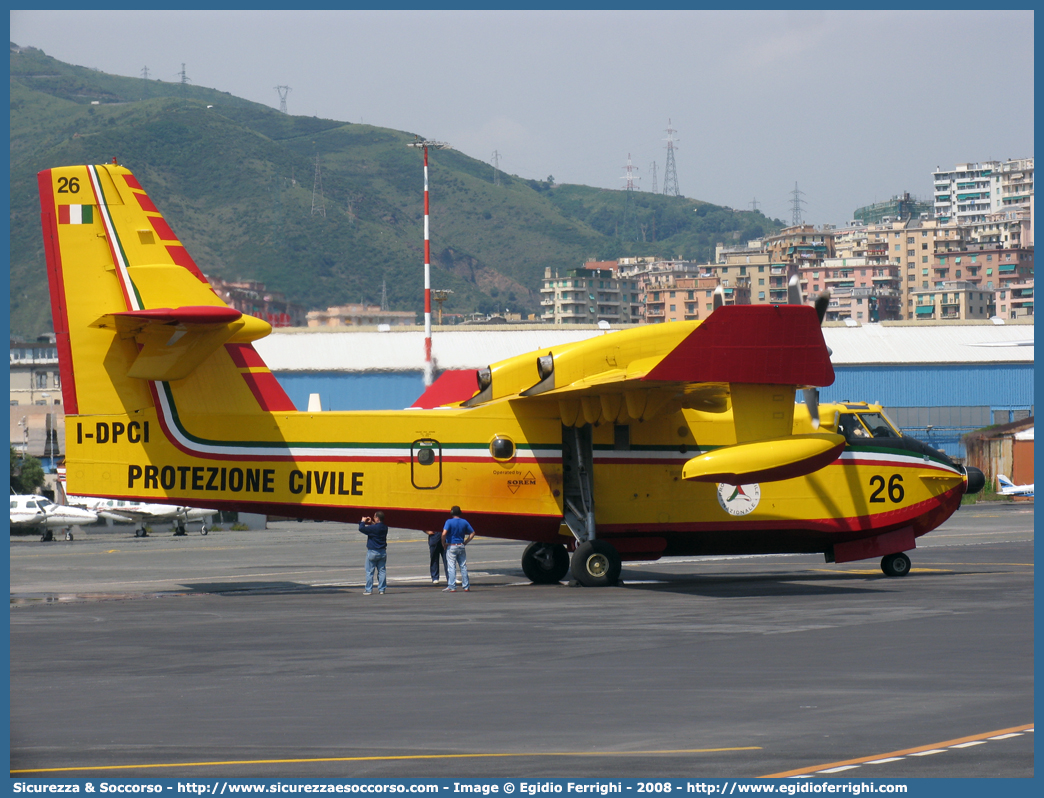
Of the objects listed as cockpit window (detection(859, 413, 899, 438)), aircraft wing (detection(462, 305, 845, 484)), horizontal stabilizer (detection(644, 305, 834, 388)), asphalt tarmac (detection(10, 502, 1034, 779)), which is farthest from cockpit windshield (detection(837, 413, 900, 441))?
horizontal stabilizer (detection(644, 305, 834, 388))

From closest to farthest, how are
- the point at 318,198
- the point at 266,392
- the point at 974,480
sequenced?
1. the point at 266,392
2. the point at 974,480
3. the point at 318,198

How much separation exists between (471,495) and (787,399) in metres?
6.91

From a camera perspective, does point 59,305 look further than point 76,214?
No

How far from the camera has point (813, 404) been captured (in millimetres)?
23953

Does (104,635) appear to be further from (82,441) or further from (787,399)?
(787,399)

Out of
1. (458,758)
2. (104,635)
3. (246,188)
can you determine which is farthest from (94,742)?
(246,188)

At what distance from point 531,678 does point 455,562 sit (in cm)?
1095

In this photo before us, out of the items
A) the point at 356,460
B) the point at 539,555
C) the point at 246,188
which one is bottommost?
the point at 539,555

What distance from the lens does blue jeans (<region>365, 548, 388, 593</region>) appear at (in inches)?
949

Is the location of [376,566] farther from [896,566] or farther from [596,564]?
[896,566]

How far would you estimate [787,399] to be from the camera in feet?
71.3

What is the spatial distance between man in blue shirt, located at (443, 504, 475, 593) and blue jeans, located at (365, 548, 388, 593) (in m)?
1.34

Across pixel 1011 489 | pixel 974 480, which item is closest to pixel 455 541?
pixel 974 480

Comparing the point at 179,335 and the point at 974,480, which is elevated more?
the point at 179,335
